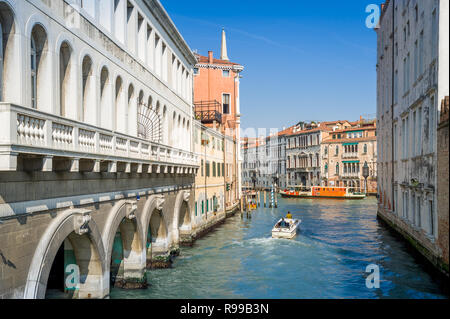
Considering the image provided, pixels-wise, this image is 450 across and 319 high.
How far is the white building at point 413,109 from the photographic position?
1427 cm

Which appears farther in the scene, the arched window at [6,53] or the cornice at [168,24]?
the cornice at [168,24]

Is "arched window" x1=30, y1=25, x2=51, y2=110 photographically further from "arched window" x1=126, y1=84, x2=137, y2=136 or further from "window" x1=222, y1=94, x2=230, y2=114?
"window" x1=222, y1=94, x2=230, y2=114

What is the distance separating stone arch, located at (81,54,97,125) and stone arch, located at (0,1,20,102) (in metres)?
3.27

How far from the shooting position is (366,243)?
2350cm

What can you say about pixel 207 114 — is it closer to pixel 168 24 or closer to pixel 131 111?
pixel 168 24

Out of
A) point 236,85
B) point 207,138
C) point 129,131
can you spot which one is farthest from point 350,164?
point 129,131

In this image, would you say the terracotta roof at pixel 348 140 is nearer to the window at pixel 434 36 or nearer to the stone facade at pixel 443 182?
the window at pixel 434 36

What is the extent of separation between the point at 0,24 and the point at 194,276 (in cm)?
1156

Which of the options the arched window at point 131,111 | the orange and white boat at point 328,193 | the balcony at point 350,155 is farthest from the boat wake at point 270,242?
the balcony at point 350,155

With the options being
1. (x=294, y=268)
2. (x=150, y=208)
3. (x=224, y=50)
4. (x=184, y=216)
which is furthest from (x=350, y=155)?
(x=150, y=208)

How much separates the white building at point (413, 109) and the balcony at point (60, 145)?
9941 millimetres
